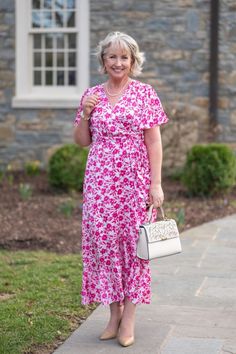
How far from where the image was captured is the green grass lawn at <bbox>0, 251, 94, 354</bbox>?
461 cm

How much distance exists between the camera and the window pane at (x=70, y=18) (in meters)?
11.9

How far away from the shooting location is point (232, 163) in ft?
31.9

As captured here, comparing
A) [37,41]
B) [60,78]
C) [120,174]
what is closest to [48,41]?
[37,41]

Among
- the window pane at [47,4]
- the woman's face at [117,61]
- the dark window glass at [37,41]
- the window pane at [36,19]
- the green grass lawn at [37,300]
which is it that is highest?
the window pane at [47,4]

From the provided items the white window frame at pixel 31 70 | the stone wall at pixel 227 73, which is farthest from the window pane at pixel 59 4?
the stone wall at pixel 227 73

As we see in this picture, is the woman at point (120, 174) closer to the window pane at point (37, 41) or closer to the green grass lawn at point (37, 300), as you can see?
the green grass lawn at point (37, 300)

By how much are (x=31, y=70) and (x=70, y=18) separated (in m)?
0.98

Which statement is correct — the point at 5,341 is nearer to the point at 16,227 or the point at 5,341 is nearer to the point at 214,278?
the point at 214,278

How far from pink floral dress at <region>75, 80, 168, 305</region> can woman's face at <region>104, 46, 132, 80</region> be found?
0.38 feet

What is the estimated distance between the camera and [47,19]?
1189 centimetres

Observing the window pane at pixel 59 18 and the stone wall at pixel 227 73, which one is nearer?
the stone wall at pixel 227 73

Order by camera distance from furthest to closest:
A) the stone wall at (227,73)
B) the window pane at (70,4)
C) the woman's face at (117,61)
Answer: the window pane at (70,4) → the stone wall at (227,73) → the woman's face at (117,61)

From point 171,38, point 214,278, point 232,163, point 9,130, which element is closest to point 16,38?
point 9,130

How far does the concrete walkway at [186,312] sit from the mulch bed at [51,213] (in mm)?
1140
